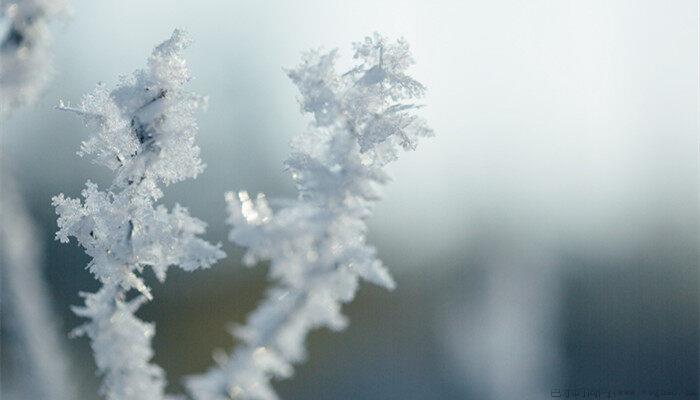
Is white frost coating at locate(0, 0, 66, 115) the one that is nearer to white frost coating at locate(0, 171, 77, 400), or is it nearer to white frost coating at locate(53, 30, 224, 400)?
white frost coating at locate(0, 171, 77, 400)

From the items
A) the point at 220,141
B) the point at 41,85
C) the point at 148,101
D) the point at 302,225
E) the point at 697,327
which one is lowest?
the point at 302,225

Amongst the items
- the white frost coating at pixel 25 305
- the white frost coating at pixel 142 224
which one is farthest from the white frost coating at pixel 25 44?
the white frost coating at pixel 142 224

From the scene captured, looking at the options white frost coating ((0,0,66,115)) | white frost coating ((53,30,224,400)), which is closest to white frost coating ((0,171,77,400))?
white frost coating ((0,0,66,115))

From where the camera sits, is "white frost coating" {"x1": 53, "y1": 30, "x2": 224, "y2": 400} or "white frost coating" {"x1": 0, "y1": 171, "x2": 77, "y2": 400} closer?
"white frost coating" {"x1": 0, "y1": 171, "x2": 77, "y2": 400}

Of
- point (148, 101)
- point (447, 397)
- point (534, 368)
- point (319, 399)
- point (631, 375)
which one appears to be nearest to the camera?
point (148, 101)

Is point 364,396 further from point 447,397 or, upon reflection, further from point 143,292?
point 143,292

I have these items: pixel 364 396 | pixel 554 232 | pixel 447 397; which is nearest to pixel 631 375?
pixel 447 397
